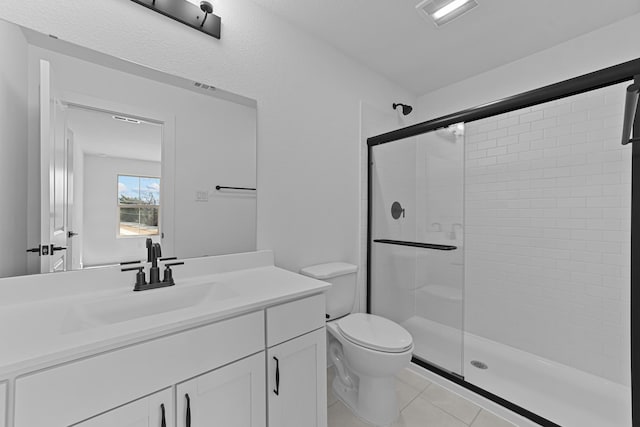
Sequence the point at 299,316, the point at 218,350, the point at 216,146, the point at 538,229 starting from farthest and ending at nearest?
the point at 538,229
the point at 216,146
the point at 299,316
the point at 218,350

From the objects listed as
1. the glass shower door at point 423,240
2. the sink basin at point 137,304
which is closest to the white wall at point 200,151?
the sink basin at point 137,304

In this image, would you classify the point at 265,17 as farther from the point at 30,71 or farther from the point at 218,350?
the point at 218,350

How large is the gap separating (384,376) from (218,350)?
1.01m

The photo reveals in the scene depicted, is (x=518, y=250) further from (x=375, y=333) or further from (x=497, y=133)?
(x=375, y=333)

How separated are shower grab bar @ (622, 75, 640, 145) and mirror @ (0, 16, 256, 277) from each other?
1.64 metres

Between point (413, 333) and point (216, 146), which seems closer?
point (216, 146)

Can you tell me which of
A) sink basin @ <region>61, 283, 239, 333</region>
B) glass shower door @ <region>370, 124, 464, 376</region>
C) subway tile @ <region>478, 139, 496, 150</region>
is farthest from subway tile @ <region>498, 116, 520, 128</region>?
sink basin @ <region>61, 283, 239, 333</region>

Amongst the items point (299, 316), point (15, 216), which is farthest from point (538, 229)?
point (15, 216)

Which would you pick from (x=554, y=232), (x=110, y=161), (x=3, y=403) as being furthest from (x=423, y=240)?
(x=3, y=403)

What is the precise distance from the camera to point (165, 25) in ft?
4.18

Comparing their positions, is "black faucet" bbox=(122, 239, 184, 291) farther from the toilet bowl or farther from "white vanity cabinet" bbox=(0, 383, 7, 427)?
the toilet bowl

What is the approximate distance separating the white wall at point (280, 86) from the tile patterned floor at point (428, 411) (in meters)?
0.91

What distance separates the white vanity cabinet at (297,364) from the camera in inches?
41.4

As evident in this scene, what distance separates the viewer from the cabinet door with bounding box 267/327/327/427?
3.45 ft
